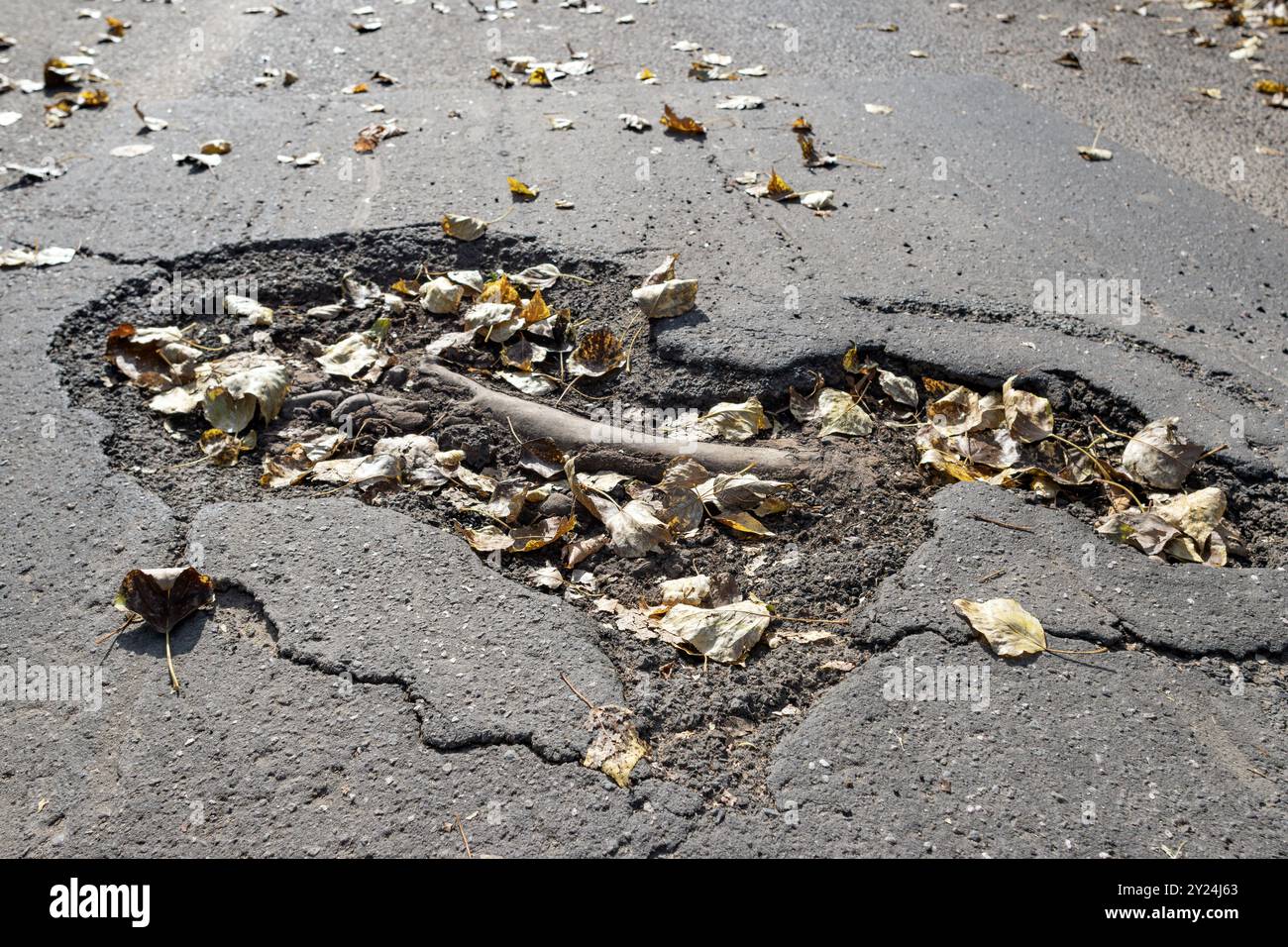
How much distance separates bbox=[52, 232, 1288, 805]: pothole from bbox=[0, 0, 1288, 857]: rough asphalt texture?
8 cm

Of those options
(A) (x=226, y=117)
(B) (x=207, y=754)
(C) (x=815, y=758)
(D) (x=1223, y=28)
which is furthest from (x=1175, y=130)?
(B) (x=207, y=754)

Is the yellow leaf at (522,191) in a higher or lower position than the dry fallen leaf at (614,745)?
higher

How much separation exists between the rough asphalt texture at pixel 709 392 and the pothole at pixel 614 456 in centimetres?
8

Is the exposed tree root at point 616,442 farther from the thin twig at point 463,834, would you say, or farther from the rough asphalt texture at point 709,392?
the thin twig at point 463,834

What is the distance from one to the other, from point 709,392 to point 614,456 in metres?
0.43

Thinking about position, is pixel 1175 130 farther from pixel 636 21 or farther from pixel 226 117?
pixel 226 117

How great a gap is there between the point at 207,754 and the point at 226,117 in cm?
408

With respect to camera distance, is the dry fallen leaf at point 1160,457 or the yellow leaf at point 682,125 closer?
the dry fallen leaf at point 1160,457

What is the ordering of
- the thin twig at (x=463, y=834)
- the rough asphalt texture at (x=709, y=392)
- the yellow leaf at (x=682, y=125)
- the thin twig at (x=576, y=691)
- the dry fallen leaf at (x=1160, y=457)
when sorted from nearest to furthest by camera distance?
the thin twig at (x=463, y=834) < the rough asphalt texture at (x=709, y=392) < the thin twig at (x=576, y=691) < the dry fallen leaf at (x=1160, y=457) < the yellow leaf at (x=682, y=125)

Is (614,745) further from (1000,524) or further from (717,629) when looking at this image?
(1000,524)

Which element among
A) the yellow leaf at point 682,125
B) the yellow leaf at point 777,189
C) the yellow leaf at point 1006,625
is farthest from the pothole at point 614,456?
the yellow leaf at point 682,125

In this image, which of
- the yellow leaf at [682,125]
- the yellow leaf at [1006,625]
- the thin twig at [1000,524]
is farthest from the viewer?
the yellow leaf at [682,125]

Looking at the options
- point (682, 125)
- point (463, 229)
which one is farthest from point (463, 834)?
point (682, 125)

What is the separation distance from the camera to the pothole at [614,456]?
2219 millimetres
